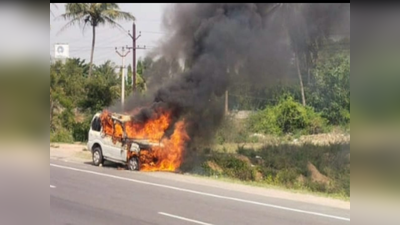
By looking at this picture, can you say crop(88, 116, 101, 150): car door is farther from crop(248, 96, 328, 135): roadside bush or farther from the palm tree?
crop(248, 96, 328, 135): roadside bush

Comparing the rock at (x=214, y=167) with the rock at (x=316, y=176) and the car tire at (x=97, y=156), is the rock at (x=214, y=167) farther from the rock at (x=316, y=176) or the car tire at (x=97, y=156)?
the car tire at (x=97, y=156)

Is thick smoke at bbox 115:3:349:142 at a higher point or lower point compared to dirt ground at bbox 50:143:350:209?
higher

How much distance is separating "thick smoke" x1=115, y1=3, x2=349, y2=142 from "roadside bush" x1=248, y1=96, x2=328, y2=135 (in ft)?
1.51

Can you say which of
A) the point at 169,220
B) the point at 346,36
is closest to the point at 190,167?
A: the point at 169,220

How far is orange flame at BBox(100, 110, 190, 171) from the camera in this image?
5395mm

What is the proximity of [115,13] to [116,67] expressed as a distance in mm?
1046

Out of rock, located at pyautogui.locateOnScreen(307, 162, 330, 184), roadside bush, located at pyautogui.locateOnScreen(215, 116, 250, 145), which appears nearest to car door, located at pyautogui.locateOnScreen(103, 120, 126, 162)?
roadside bush, located at pyautogui.locateOnScreen(215, 116, 250, 145)

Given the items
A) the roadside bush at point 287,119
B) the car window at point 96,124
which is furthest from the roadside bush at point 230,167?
the car window at point 96,124

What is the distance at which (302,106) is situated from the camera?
6.48 m

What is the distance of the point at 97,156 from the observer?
532 cm

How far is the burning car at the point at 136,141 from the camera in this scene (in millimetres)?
5250

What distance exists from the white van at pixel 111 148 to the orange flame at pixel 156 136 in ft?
0.17

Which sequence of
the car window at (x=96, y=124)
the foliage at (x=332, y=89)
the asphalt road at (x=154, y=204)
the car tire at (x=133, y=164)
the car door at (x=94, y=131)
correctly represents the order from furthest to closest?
the foliage at (x=332, y=89), the car window at (x=96, y=124), the car door at (x=94, y=131), the car tire at (x=133, y=164), the asphalt road at (x=154, y=204)

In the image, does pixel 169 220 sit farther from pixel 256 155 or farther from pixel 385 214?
pixel 256 155
